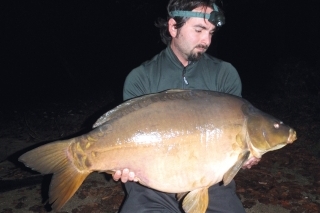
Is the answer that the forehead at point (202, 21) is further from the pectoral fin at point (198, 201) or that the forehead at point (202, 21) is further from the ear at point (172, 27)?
the pectoral fin at point (198, 201)

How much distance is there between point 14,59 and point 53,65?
1.80 metres

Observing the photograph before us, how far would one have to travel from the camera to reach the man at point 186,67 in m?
2.63

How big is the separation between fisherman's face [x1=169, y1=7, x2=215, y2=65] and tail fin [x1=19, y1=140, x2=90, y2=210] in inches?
50.2

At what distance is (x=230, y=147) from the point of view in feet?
7.30

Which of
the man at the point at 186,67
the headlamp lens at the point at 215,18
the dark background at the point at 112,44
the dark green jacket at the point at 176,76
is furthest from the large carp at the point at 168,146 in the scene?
the dark background at the point at 112,44

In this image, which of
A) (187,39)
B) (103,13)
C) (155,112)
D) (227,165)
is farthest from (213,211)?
(103,13)

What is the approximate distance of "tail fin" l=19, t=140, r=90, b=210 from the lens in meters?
2.12

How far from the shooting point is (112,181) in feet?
15.1

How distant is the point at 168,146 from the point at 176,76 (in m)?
0.88

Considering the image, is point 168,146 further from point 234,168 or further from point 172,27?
point 172,27

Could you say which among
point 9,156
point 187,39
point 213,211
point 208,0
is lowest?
point 9,156

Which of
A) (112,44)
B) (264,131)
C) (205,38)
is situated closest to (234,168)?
(264,131)

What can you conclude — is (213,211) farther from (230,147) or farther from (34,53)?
(34,53)

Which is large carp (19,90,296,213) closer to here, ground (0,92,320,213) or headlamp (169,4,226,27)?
headlamp (169,4,226,27)
